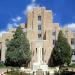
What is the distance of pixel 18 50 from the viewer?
97.6 metres

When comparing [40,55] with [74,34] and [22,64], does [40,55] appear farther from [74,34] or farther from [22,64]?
[74,34]

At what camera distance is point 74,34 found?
108 metres

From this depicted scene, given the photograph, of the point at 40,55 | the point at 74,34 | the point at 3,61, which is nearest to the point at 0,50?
the point at 3,61

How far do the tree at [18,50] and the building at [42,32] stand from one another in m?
4.08

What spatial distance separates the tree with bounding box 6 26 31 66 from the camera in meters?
96.7

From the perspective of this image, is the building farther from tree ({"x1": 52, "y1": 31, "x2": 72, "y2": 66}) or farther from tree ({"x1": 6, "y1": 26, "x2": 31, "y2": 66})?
tree ({"x1": 6, "y1": 26, "x2": 31, "y2": 66})

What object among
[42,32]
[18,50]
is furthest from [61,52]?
[18,50]

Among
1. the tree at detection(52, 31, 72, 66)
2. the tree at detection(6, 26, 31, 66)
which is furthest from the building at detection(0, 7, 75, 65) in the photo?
the tree at detection(6, 26, 31, 66)

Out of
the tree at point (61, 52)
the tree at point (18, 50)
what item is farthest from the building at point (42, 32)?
the tree at point (18, 50)

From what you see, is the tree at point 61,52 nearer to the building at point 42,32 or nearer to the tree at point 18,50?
the building at point 42,32

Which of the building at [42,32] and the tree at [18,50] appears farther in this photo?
the building at [42,32]

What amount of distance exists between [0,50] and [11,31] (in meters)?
6.78

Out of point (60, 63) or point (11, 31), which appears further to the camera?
point (11, 31)

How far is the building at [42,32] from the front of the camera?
10369 cm
